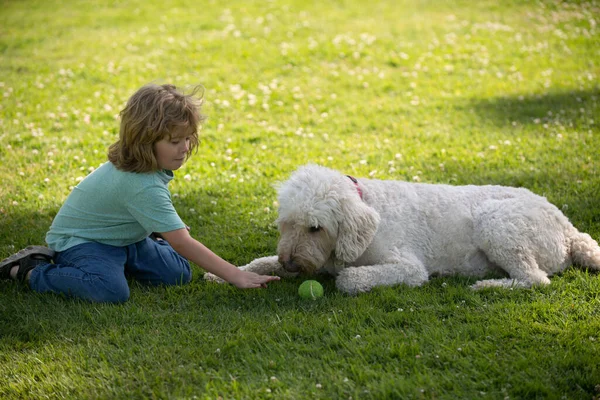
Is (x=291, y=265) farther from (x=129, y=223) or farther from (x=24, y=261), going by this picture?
(x=24, y=261)

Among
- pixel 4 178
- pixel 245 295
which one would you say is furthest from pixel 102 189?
pixel 4 178

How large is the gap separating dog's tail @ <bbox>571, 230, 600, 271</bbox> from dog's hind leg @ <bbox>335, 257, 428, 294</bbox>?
54.6 inches

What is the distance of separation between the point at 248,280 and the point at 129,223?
1.17 meters

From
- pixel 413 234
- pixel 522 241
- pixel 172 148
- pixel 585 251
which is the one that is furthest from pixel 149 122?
pixel 585 251

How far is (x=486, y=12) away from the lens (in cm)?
1709

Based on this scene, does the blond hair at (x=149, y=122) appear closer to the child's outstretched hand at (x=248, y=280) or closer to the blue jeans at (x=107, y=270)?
the blue jeans at (x=107, y=270)

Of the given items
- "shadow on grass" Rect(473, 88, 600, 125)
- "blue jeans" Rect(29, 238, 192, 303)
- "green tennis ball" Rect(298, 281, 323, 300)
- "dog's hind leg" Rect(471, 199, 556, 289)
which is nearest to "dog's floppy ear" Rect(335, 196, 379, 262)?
"green tennis ball" Rect(298, 281, 323, 300)

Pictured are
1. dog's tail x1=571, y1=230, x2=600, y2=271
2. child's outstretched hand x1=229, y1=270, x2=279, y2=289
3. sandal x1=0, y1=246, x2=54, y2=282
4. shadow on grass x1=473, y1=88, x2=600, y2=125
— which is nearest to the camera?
child's outstretched hand x1=229, y1=270, x2=279, y2=289

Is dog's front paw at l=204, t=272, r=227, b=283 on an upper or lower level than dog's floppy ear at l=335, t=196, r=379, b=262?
lower

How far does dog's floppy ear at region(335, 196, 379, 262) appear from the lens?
4.96 meters

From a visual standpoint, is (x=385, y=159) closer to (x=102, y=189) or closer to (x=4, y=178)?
(x=102, y=189)

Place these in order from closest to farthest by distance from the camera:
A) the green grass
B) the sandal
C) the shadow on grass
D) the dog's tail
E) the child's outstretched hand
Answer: the green grass < the child's outstretched hand < the sandal < the dog's tail < the shadow on grass

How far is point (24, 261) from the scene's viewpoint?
5.25 metres

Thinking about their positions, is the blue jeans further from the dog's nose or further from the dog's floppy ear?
the dog's floppy ear
